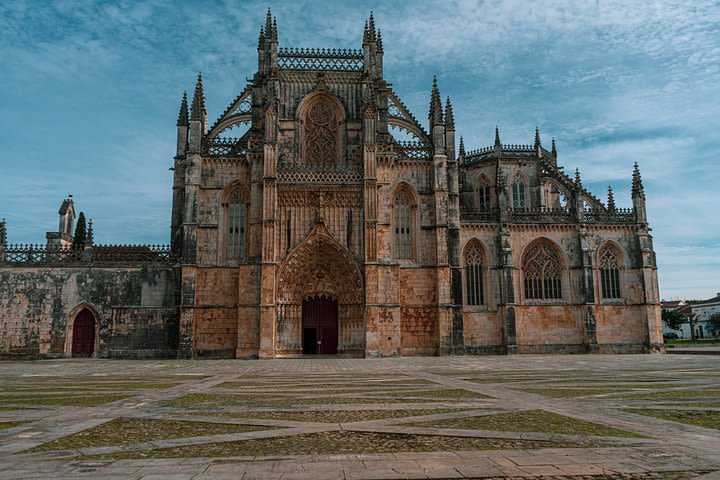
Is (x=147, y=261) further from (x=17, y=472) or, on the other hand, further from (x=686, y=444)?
(x=686, y=444)

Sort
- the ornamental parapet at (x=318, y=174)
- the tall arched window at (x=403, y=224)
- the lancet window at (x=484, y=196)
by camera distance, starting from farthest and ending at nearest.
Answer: the lancet window at (x=484, y=196)
the tall arched window at (x=403, y=224)
the ornamental parapet at (x=318, y=174)

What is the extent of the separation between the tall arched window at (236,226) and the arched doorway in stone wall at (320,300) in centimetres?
387

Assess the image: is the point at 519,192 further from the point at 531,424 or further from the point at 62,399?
the point at 62,399

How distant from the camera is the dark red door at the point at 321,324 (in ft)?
118

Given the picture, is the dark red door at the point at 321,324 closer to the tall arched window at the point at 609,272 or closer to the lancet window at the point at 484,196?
the lancet window at the point at 484,196

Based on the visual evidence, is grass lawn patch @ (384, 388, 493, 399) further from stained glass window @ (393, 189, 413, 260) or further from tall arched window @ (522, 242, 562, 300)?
tall arched window @ (522, 242, 562, 300)

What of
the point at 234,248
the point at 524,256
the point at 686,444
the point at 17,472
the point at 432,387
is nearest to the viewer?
the point at 17,472

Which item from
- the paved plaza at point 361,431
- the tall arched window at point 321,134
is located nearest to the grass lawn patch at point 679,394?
the paved plaza at point 361,431

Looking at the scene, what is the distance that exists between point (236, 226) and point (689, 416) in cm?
3060

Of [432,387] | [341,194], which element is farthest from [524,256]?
[432,387]

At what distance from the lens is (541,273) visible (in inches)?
1594

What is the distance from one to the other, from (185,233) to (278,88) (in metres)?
12.2

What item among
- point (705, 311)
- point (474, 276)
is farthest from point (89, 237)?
point (705, 311)

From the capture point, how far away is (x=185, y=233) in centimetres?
3519
